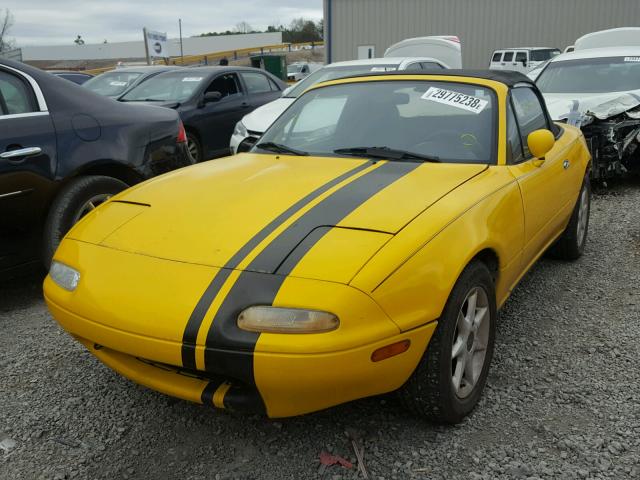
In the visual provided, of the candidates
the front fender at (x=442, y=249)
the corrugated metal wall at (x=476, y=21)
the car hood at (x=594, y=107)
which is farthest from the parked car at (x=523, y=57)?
the front fender at (x=442, y=249)

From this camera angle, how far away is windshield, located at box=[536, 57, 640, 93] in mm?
7023

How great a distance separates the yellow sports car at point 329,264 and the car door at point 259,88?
595cm

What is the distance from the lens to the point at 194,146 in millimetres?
8023

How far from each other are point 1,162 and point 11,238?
17.7 inches

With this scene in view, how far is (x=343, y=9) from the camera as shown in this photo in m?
24.9

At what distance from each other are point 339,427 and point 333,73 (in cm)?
632

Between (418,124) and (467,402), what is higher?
(418,124)

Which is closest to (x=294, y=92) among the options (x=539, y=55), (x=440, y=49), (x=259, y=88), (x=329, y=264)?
(x=259, y=88)

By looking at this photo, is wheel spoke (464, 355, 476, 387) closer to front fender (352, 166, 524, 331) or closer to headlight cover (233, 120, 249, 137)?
front fender (352, 166, 524, 331)

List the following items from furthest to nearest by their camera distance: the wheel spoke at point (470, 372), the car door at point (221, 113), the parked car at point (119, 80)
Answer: the parked car at point (119, 80)
the car door at point (221, 113)
the wheel spoke at point (470, 372)

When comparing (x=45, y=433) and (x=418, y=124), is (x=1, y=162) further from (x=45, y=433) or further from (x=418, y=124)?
(x=418, y=124)

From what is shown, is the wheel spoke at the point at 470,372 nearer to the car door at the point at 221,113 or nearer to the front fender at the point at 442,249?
the front fender at the point at 442,249

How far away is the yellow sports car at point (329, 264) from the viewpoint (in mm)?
1927

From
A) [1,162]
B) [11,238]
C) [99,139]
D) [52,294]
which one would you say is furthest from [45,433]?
[99,139]
